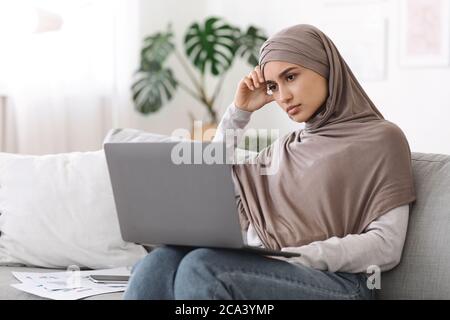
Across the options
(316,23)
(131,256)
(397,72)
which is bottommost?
(131,256)

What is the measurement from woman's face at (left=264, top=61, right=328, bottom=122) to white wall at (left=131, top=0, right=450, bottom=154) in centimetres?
205

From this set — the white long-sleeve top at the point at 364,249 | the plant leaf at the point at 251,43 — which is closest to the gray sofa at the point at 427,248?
the white long-sleeve top at the point at 364,249

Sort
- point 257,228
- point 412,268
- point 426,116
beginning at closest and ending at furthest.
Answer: point 412,268, point 257,228, point 426,116

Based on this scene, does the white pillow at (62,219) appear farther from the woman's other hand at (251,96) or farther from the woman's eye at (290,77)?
the woman's eye at (290,77)

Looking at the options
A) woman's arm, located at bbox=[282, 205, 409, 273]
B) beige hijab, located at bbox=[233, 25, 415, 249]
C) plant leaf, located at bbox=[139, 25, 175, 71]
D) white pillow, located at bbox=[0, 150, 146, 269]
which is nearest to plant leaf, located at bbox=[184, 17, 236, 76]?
plant leaf, located at bbox=[139, 25, 175, 71]

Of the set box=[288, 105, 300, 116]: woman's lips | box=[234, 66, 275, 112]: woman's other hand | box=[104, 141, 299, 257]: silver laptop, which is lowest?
box=[104, 141, 299, 257]: silver laptop

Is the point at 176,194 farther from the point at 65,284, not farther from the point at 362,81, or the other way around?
the point at 362,81

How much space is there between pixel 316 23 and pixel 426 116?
84 centimetres

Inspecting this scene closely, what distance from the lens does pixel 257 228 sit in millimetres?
1904

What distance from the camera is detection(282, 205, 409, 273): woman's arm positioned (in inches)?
64.7

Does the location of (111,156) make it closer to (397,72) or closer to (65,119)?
(65,119)

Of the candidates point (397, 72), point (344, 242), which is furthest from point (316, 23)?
point (344, 242)

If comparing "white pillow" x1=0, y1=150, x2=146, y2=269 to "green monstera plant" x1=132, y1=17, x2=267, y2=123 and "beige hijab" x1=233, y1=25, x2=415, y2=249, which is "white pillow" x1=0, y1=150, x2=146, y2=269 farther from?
"green monstera plant" x1=132, y1=17, x2=267, y2=123

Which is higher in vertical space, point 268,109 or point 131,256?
point 268,109
